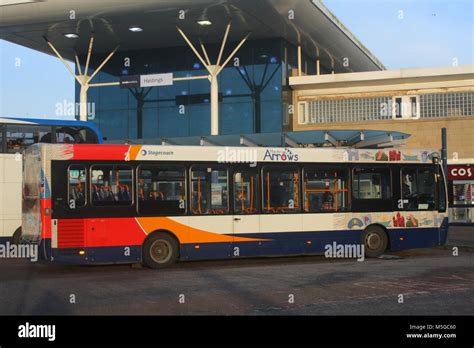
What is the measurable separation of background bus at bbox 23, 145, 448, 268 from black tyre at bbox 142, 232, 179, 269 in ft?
0.08

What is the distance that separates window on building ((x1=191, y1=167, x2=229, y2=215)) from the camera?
16.3m

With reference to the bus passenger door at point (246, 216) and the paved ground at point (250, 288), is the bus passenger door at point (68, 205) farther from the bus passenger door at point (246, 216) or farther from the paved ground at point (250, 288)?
the bus passenger door at point (246, 216)

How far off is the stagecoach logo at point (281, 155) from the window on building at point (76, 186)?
15.6ft

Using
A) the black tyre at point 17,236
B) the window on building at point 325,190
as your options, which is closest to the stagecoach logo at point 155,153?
the window on building at point 325,190

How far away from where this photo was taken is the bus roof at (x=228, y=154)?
15.3 m

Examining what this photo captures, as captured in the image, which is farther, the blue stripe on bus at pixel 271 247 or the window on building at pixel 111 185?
the window on building at pixel 111 185

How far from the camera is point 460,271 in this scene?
1421cm

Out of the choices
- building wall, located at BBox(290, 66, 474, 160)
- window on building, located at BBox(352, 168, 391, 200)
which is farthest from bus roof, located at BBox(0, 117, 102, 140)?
building wall, located at BBox(290, 66, 474, 160)

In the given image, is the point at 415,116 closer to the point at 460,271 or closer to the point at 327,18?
the point at 327,18

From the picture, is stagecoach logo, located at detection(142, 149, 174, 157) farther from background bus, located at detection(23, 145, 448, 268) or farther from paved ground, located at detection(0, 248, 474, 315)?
paved ground, located at detection(0, 248, 474, 315)

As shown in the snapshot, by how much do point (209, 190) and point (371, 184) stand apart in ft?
15.4

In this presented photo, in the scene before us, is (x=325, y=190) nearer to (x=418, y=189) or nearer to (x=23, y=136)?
(x=418, y=189)
